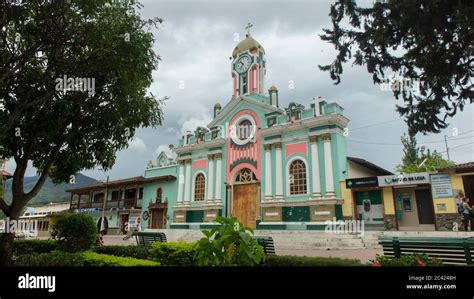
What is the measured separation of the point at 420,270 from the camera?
476 cm

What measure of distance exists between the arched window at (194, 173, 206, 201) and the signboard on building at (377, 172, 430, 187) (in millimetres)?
13492

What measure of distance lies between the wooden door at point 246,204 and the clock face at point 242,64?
9.77m

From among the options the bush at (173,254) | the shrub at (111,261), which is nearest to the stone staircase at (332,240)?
the bush at (173,254)

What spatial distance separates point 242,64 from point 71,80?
19.0m

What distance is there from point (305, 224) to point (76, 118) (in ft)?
48.2

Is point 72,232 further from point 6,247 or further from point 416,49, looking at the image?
point 416,49

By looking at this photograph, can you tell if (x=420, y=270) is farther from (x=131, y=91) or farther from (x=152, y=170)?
(x=152, y=170)

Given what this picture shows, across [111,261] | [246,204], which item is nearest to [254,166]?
[246,204]

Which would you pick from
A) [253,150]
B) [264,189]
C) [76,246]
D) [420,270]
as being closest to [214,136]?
[253,150]

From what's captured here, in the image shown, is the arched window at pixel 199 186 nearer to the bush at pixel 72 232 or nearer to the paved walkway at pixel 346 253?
the paved walkway at pixel 346 253

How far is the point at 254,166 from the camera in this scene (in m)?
22.9

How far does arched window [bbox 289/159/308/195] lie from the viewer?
2049 centimetres

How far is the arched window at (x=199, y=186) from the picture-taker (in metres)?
25.5

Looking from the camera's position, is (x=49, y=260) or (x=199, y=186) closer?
(x=49, y=260)
